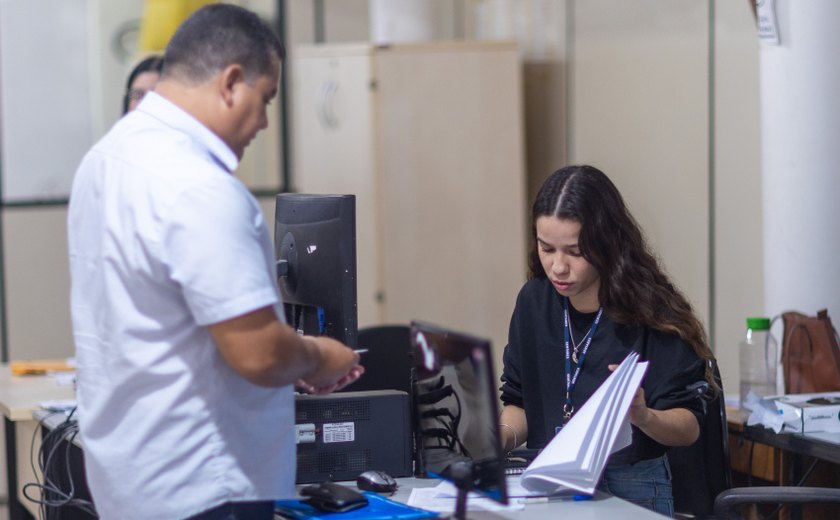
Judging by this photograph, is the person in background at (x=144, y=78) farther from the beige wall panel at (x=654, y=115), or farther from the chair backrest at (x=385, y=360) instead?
the beige wall panel at (x=654, y=115)

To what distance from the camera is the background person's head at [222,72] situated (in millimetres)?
1731

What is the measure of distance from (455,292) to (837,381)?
2.23 metres

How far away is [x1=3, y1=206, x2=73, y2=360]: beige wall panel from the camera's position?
5.33 m

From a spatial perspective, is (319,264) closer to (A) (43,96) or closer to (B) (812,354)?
(B) (812,354)

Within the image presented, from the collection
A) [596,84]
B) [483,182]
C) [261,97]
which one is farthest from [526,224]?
[261,97]

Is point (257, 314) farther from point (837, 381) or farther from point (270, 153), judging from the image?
point (270, 153)

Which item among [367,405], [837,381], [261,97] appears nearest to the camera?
[261,97]

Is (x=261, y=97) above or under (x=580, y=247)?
above

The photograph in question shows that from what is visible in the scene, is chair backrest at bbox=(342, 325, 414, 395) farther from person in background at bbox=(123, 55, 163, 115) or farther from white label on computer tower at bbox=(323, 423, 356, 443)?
person in background at bbox=(123, 55, 163, 115)

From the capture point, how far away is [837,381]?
3064mm

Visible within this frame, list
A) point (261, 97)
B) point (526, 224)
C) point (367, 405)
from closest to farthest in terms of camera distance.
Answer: point (261, 97) < point (367, 405) < point (526, 224)

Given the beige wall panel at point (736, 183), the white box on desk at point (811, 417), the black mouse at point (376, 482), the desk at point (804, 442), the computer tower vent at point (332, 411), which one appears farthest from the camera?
the beige wall panel at point (736, 183)

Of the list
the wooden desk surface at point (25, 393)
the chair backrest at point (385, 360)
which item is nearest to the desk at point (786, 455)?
the chair backrest at point (385, 360)

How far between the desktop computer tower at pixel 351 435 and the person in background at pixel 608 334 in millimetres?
259
